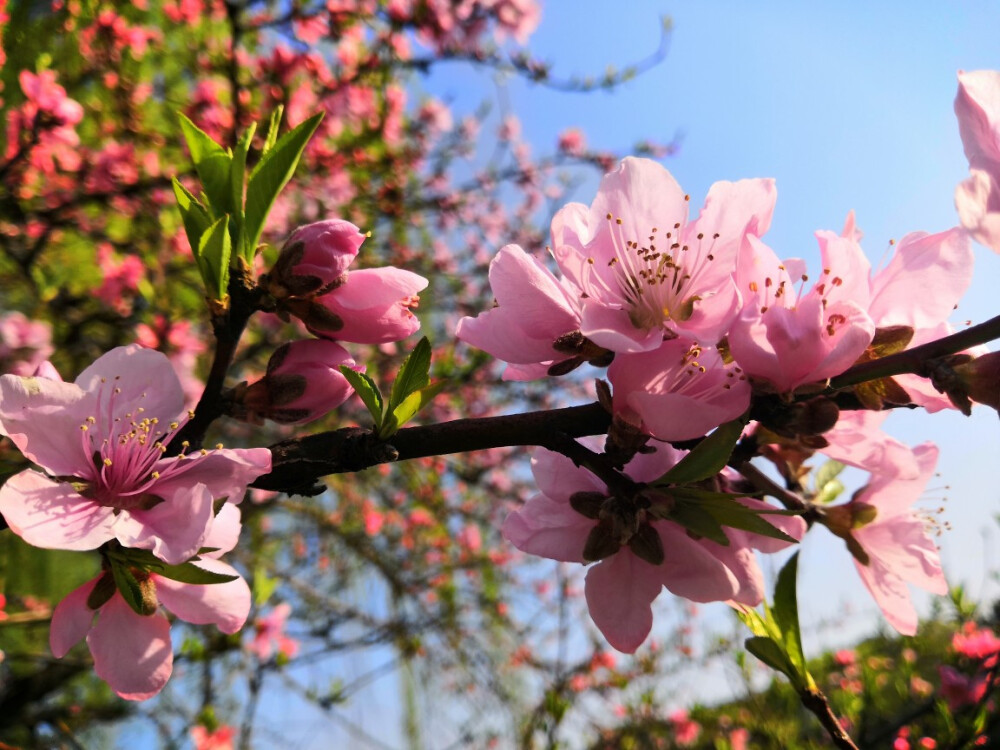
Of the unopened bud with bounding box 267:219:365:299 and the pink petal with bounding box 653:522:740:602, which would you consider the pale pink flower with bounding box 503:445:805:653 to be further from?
the unopened bud with bounding box 267:219:365:299

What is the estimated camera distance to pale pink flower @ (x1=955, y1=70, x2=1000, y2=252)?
559mm

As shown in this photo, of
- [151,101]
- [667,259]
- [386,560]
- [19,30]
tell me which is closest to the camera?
[667,259]

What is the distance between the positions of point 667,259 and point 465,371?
5.34ft

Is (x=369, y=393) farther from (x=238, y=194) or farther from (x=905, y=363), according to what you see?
(x=905, y=363)

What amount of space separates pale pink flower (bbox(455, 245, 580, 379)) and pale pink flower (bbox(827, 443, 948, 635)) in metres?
0.43

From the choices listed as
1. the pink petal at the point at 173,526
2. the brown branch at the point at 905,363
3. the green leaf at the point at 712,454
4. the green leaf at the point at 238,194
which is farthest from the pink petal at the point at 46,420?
the brown branch at the point at 905,363

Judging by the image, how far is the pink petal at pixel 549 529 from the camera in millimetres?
736

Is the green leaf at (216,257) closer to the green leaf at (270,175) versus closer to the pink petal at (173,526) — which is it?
the green leaf at (270,175)

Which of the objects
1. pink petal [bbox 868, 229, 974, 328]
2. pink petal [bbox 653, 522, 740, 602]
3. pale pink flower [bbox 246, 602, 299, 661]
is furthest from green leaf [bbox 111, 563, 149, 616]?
pale pink flower [bbox 246, 602, 299, 661]

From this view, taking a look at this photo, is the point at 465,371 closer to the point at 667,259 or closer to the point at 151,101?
the point at 667,259

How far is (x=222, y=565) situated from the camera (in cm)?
71

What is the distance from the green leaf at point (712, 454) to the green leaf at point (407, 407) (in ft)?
0.73

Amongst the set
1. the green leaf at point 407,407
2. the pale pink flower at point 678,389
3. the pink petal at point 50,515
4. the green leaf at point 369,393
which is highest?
the pale pink flower at point 678,389

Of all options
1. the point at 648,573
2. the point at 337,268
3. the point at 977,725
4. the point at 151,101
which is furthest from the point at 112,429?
the point at 151,101
